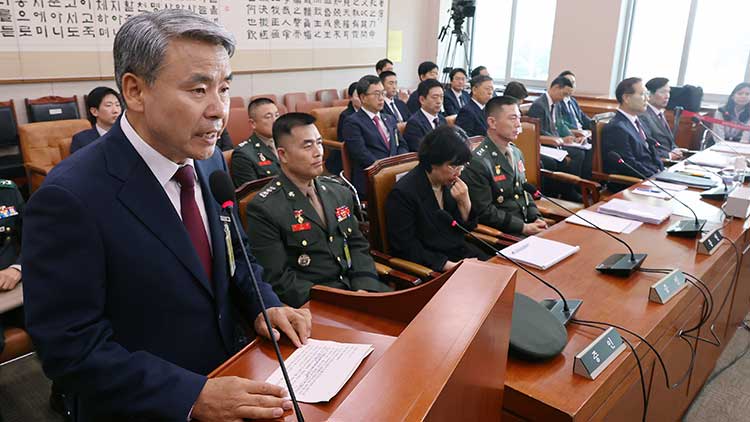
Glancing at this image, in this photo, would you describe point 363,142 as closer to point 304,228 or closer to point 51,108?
point 304,228

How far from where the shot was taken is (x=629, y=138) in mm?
3984

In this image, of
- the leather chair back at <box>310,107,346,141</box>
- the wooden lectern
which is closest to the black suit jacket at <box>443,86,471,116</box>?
the leather chair back at <box>310,107,346,141</box>

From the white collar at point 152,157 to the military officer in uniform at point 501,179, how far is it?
6.79 feet

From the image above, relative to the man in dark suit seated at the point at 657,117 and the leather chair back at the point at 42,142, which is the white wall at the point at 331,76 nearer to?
the leather chair back at the point at 42,142

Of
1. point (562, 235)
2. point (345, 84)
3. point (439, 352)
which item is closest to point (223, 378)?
point (439, 352)

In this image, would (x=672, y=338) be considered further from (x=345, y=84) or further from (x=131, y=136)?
(x=345, y=84)

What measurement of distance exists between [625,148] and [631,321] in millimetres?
2842

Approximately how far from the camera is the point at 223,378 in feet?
2.72

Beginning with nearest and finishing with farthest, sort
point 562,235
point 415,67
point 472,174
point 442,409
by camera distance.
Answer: point 442,409
point 562,235
point 472,174
point 415,67

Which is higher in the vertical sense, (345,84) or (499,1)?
(499,1)

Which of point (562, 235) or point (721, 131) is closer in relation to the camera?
point (562, 235)

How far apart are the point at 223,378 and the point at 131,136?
45 centimetres

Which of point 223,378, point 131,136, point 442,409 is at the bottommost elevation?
point 223,378

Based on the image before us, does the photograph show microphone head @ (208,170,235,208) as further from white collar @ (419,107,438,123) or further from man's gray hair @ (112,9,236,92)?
white collar @ (419,107,438,123)
